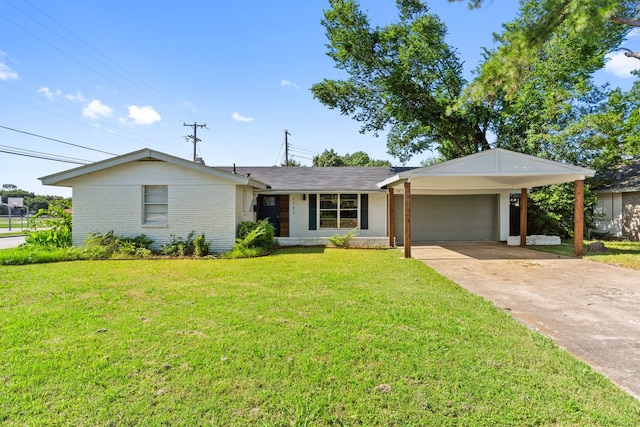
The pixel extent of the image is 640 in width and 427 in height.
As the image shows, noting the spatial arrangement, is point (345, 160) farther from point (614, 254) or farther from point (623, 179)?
point (614, 254)

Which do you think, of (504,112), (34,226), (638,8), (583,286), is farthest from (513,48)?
(34,226)

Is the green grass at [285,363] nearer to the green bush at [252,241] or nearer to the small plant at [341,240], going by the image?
the green bush at [252,241]

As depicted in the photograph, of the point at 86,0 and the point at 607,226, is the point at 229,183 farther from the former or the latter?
the point at 607,226

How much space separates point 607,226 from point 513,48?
11539 millimetres

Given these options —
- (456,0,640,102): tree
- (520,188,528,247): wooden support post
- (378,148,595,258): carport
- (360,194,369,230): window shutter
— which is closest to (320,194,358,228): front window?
(360,194,369,230): window shutter

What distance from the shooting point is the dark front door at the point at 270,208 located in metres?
14.2

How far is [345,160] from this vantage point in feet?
178

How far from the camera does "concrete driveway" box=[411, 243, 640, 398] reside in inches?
137

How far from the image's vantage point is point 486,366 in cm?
305

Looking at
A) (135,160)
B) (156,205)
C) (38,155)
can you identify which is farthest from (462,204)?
(38,155)

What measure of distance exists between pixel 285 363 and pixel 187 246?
8621 millimetres

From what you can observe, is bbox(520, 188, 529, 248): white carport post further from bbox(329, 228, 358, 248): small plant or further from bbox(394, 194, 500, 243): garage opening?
bbox(329, 228, 358, 248): small plant

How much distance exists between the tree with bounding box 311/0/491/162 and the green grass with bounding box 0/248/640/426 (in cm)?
1433

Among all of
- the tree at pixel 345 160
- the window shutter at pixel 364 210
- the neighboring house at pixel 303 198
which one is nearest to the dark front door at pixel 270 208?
the neighboring house at pixel 303 198
